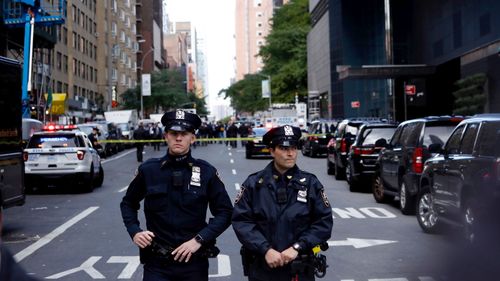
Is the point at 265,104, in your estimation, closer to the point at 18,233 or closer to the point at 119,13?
the point at 119,13

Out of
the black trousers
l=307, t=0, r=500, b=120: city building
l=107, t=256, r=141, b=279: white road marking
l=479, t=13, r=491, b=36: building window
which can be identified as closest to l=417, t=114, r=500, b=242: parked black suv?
l=107, t=256, r=141, b=279: white road marking

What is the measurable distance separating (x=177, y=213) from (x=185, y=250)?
251mm

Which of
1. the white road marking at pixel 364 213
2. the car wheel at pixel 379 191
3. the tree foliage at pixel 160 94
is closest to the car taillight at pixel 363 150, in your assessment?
the car wheel at pixel 379 191

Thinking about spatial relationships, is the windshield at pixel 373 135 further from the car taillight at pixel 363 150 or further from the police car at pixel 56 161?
the police car at pixel 56 161

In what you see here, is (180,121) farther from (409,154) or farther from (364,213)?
(364,213)

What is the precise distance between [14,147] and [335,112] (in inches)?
2255

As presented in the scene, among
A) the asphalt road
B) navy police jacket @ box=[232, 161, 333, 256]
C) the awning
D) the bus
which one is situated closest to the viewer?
navy police jacket @ box=[232, 161, 333, 256]

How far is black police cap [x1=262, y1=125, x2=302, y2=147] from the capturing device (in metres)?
4.46

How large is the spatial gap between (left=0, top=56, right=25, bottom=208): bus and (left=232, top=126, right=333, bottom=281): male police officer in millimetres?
7732

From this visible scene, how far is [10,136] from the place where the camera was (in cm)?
1158

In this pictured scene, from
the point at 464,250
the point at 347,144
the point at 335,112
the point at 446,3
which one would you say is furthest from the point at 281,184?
the point at 335,112

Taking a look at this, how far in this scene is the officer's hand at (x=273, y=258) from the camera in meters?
4.14

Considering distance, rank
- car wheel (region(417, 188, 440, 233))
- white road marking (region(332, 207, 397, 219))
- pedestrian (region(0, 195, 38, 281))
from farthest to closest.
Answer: white road marking (region(332, 207, 397, 219)) < car wheel (region(417, 188, 440, 233)) < pedestrian (region(0, 195, 38, 281))

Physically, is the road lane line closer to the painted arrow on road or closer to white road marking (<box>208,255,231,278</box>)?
white road marking (<box>208,255,231,278</box>)
